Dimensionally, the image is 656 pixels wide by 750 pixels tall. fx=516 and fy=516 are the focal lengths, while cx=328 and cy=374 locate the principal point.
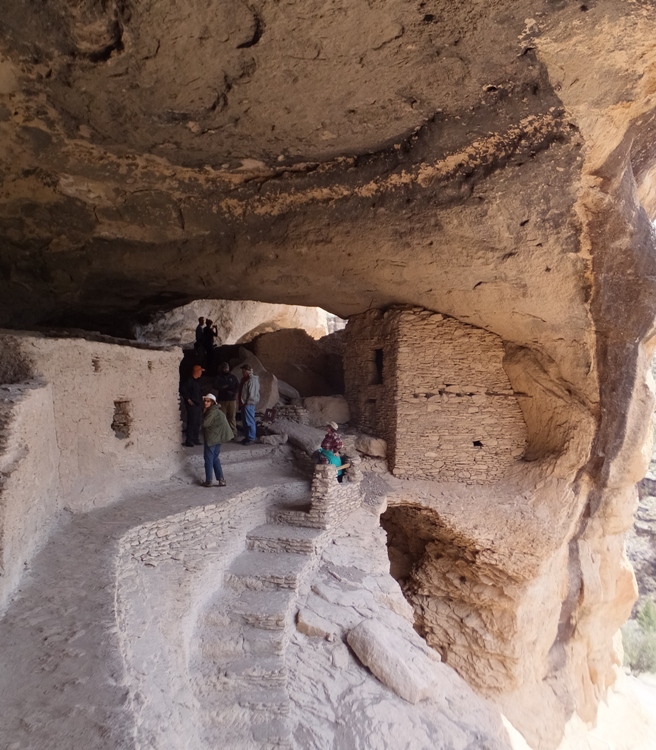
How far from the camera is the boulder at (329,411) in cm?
971

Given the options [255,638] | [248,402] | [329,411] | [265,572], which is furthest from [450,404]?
[255,638]

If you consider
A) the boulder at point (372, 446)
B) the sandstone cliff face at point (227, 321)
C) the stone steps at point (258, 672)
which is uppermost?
the sandstone cliff face at point (227, 321)

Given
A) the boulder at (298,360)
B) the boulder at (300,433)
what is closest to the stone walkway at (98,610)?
the boulder at (300,433)

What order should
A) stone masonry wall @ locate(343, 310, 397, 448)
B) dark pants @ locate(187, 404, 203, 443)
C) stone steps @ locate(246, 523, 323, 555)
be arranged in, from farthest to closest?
dark pants @ locate(187, 404, 203, 443), stone masonry wall @ locate(343, 310, 397, 448), stone steps @ locate(246, 523, 323, 555)

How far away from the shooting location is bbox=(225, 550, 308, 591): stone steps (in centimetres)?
533

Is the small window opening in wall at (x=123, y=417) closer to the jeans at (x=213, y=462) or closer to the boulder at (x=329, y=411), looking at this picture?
the jeans at (x=213, y=462)

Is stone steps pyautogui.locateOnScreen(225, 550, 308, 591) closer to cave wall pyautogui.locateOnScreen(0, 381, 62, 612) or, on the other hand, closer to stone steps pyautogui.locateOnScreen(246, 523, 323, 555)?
stone steps pyautogui.locateOnScreen(246, 523, 323, 555)

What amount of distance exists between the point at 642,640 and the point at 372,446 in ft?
41.9

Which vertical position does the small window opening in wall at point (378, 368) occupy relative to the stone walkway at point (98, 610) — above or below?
above

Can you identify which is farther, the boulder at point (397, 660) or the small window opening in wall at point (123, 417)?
the small window opening in wall at point (123, 417)

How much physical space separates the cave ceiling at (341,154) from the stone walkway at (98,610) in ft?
11.6

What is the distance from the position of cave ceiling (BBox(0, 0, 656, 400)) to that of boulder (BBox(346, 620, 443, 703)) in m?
4.48

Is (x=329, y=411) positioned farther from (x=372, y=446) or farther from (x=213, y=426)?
(x=213, y=426)

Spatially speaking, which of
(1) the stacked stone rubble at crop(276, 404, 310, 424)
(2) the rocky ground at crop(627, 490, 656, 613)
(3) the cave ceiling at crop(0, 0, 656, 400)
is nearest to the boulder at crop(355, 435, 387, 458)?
(1) the stacked stone rubble at crop(276, 404, 310, 424)
